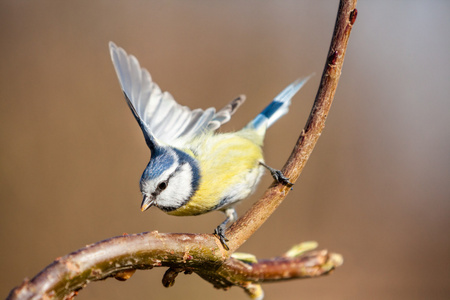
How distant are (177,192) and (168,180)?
38mm

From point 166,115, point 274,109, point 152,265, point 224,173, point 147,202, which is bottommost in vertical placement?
point 152,265

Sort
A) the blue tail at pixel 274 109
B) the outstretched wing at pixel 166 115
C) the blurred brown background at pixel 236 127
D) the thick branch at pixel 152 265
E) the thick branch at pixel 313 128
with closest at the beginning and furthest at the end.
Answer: the thick branch at pixel 152 265
the thick branch at pixel 313 128
the outstretched wing at pixel 166 115
the blue tail at pixel 274 109
the blurred brown background at pixel 236 127

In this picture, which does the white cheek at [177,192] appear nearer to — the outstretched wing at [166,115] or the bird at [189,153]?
the bird at [189,153]

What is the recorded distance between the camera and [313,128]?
705 mm

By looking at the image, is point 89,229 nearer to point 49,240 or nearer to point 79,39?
point 49,240

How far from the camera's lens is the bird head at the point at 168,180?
948mm

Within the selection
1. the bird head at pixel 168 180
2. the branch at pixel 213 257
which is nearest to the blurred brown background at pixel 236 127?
the bird head at pixel 168 180

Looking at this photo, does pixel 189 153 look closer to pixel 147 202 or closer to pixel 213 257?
pixel 147 202

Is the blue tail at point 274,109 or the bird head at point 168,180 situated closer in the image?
the bird head at point 168,180

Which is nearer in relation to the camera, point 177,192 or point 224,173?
point 177,192

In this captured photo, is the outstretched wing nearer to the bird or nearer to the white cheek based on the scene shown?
the bird

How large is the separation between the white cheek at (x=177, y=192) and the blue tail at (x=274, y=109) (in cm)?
48

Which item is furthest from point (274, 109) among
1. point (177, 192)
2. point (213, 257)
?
point (213, 257)

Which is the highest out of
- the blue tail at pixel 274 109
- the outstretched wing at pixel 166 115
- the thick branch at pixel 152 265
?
the blue tail at pixel 274 109
